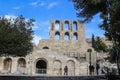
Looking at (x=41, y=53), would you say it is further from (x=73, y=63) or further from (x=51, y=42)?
(x=51, y=42)

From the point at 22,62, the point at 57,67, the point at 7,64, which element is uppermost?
the point at 22,62

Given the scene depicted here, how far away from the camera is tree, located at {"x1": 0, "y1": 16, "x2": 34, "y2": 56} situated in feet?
91.0

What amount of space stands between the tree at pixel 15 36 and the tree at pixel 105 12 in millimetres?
7902

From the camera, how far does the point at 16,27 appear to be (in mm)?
29234

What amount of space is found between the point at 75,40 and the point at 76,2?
186ft

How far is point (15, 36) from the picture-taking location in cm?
2836

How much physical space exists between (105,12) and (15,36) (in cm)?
1075

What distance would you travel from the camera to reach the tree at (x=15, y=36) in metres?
27.8

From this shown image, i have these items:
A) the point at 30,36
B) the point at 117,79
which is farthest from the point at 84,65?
the point at 117,79

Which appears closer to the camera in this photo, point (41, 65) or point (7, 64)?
point (7, 64)

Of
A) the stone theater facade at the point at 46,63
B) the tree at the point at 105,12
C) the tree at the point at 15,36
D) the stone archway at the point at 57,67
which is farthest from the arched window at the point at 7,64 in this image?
the tree at the point at 105,12

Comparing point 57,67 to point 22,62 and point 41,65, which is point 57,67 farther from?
point 22,62

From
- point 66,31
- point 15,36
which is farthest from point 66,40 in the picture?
point 15,36

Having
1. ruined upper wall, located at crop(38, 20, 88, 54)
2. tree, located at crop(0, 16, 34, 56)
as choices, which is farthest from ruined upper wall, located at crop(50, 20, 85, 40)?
tree, located at crop(0, 16, 34, 56)
